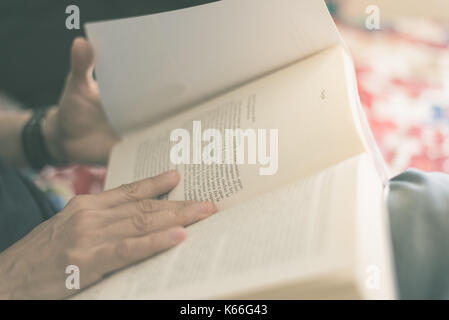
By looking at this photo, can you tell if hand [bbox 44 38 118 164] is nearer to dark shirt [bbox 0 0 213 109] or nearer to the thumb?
the thumb

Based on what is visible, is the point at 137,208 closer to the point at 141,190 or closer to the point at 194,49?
the point at 141,190

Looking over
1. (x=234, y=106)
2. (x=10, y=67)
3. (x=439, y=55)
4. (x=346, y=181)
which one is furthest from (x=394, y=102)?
(x=10, y=67)

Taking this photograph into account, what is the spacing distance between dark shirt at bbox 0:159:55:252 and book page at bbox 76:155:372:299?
244 millimetres

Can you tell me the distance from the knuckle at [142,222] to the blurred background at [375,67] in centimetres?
45

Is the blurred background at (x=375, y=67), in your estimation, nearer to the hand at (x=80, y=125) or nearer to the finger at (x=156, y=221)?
the hand at (x=80, y=125)

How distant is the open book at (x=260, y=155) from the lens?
406 mm

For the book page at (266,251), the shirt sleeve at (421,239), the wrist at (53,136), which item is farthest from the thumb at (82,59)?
the shirt sleeve at (421,239)

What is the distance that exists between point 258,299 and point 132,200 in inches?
10.0

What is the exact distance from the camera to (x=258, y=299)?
0.41m

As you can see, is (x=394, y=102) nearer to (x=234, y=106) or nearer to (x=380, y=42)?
(x=380, y=42)

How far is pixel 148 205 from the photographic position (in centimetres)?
57

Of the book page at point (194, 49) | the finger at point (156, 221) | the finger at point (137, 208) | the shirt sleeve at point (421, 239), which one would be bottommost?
the shirt sleeve at point (421, 239)

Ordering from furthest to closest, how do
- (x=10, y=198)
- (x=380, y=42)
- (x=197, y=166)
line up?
(x=380, y=42) → (x=10, y=198) → (x=197, y=166)

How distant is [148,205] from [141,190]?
3 centimetres
